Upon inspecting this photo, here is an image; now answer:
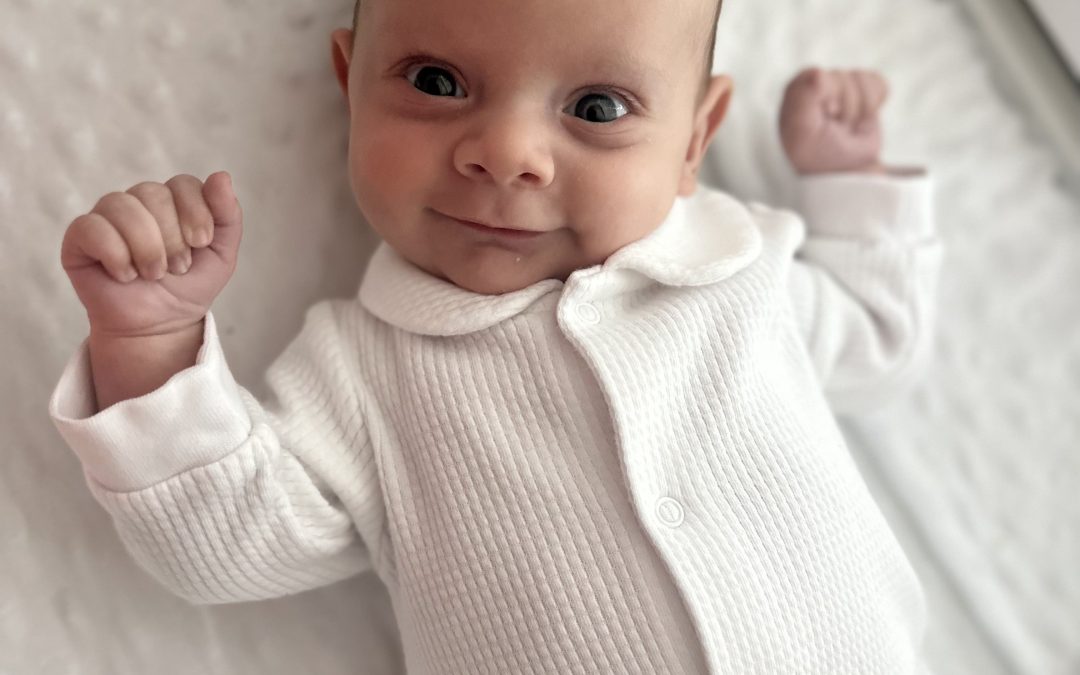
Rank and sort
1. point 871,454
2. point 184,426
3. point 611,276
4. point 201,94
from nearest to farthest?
point 184,426, point 611,276, point 201,94, point 871,454

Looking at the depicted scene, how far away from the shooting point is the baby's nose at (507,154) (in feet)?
3.15

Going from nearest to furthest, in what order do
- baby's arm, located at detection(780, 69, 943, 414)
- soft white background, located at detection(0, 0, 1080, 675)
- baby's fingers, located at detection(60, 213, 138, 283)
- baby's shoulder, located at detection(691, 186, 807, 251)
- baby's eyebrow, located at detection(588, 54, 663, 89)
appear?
baby's fingers, located at detection(60, 213, 138, 283) → baby's eyebrow, located at detection(588, 54, 663, 89) → soft white background, located at detection(0, 0, 1080, 675) → baby's shoulder, located at detection(691, 186, 807, 251) → baby's arm, located at detection(780, 69, 943, 414)

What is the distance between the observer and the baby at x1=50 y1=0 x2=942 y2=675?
3.07ft

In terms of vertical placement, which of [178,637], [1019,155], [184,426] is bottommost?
[178,637]

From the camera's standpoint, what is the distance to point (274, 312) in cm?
124

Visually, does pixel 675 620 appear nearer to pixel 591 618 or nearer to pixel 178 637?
pixel 591 618

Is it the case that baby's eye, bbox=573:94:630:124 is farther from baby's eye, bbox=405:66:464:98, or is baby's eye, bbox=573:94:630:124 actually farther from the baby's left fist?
the baby's left fist

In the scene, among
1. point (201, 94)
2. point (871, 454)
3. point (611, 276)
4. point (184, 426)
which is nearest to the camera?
point (184, 426)

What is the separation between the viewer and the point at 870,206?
1.36m

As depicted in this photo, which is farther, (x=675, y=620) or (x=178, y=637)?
A: (x=178, y=637)

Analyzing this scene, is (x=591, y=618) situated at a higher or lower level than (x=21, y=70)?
lower

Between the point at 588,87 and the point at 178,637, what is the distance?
78cm

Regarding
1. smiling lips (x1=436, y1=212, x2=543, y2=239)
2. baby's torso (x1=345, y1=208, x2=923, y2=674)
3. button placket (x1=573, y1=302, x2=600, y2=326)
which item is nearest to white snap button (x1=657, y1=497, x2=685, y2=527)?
baby's torso (x1=345, y1=208, x2=923, y2=674)

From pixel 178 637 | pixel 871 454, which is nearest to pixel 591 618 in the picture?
pixel 178 637
